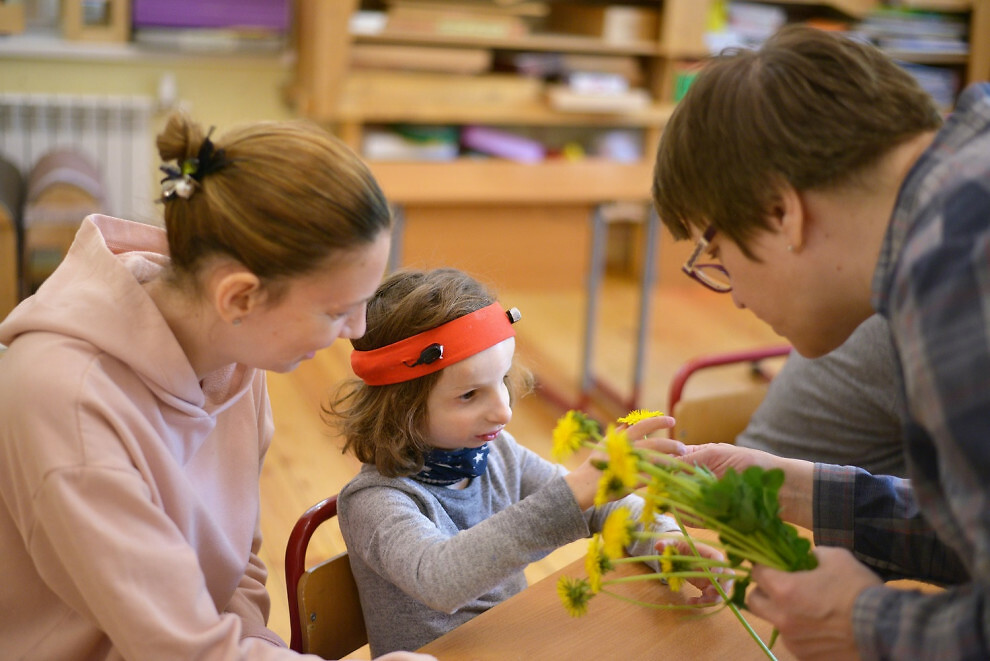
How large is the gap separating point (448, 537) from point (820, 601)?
50 cm

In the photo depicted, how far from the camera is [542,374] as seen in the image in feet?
13.1

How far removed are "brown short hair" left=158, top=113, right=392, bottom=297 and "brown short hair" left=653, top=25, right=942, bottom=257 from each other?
14.6 inches

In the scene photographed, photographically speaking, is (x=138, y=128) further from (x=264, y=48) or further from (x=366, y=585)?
(x=366, y=585)

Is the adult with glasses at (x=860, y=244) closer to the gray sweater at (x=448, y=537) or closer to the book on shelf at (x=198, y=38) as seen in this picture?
the gray sweater at (x=448, y=537)

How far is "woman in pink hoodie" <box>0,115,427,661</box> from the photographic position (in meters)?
1.04

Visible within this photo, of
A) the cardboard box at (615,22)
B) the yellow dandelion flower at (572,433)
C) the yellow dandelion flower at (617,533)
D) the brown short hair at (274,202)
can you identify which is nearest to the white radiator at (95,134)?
the cardboard box at (615,22)

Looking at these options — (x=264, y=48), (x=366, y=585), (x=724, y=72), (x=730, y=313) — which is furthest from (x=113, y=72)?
(x=724, y=72)

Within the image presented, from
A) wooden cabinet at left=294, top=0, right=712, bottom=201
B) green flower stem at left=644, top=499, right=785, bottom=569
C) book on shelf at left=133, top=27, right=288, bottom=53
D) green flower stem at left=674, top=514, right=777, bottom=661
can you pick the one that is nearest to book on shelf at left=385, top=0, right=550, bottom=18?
wooden cabinet at left=294, top=0, right=712, bottom=201

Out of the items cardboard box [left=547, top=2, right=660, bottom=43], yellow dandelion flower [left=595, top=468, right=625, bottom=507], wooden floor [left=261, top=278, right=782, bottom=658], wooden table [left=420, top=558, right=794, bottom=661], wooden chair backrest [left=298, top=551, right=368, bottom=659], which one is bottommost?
wooden floor [left=261, top=278, right=782, bottom=658]

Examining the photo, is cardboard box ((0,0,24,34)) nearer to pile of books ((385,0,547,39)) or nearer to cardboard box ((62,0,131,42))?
cardboard box ((62,0,131,42))

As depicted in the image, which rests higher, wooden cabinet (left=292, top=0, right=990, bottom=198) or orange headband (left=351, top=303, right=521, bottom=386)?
wooden cabinet (left=292, top=0, right=990, bottom=198)

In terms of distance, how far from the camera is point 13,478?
3.50 feet

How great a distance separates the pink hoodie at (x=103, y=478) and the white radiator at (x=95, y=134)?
2.87 meters

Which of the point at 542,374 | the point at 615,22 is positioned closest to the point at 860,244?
the point at 542,374
